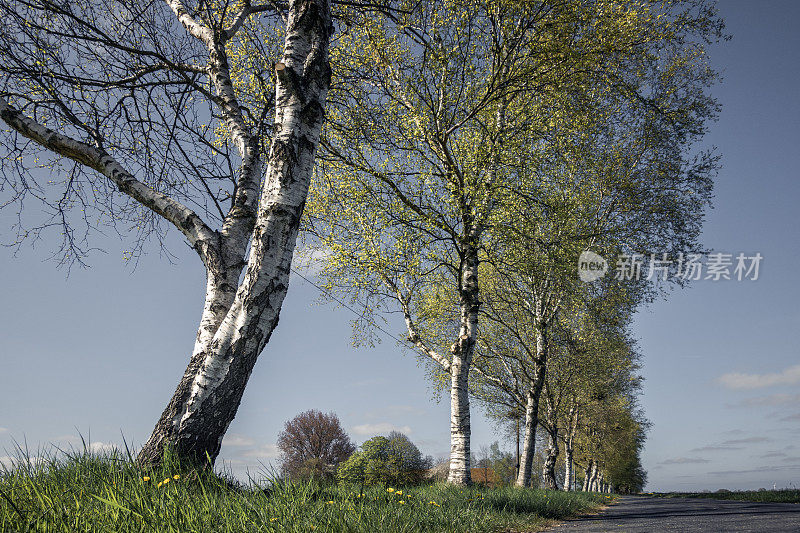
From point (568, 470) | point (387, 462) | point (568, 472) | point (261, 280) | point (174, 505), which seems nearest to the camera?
point (174, 505)

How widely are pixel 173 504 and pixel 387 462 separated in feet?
58.9

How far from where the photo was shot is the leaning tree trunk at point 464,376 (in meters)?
9.99

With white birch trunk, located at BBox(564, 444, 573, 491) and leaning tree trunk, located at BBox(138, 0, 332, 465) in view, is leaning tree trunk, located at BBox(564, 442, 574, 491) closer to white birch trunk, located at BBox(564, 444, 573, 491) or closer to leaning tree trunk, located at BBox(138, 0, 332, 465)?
white birch trunk, located at BBox(564, 444, 573, 491)

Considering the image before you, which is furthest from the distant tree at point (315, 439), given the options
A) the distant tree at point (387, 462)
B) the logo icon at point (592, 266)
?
the logo icon at point (592, 266)

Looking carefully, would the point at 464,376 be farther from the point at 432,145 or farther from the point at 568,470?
the point at 568,470

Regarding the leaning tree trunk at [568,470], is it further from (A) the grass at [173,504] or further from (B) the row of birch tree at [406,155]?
(A) the grass at [173,504]

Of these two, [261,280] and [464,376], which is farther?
[464,376]

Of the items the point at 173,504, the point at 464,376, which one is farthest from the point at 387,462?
the point at 173,504

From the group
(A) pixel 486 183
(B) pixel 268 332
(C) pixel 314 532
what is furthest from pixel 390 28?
(C) pixel 314 532

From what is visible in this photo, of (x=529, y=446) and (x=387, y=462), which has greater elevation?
(x=529, y=446)

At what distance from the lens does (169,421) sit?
4.54 metres

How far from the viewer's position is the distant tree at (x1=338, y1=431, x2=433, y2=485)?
1855 cm

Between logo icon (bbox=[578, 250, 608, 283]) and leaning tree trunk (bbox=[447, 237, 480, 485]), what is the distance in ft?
16.6

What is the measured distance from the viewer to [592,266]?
15250 millimetres
